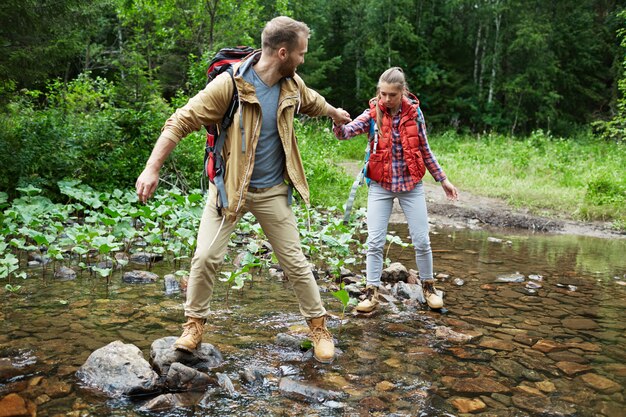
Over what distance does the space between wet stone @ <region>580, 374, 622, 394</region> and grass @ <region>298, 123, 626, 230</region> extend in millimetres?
6646

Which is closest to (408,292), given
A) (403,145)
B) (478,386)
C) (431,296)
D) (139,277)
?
(431,296)

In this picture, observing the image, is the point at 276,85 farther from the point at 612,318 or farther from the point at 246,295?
the point at 612,318

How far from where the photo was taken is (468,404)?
119 inches

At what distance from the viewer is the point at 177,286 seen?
5082mm

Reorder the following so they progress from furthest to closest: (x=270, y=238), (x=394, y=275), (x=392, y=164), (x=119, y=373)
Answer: (x=394, y=275)
(x=392, y=164)
(x=270, y=238)
(x=119, y=373)

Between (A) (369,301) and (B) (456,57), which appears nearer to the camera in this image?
(A) (369,301)

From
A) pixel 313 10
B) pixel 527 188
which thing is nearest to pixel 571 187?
pixel 527 188

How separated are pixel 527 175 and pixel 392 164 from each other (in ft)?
35.1

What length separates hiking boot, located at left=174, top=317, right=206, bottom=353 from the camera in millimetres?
3256

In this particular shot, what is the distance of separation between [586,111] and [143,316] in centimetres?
3025

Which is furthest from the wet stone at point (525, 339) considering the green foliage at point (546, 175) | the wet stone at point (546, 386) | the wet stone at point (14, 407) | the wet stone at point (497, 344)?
the green foliage at point (546, 175)

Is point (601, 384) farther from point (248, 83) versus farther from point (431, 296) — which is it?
point (248, 83)

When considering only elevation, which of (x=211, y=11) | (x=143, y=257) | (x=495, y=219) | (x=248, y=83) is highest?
(x=211, y=11)

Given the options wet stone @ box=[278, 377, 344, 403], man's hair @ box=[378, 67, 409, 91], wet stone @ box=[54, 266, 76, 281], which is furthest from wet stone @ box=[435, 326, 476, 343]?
wet stone @ box=[54, 266, 76, 281]
